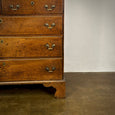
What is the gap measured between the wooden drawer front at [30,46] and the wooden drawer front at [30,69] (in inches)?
2.8

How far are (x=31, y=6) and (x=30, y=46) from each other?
0.38 meters

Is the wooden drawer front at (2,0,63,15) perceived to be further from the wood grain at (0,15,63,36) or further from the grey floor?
the grey floor

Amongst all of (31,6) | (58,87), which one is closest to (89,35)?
(58,87)

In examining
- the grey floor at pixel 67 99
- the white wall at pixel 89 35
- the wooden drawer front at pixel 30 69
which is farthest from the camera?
the white wall at pixel 89 35

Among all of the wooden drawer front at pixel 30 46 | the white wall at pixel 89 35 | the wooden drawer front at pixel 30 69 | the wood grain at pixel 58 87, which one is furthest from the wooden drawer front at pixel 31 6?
the white wall at pixel 89 35

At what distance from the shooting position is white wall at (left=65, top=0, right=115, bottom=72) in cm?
263

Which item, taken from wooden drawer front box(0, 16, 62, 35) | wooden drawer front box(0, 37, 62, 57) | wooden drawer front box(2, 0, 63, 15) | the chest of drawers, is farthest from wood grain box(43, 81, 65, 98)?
wooden drawer front box(2, 0, 63, 15)

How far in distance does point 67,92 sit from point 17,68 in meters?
0.63

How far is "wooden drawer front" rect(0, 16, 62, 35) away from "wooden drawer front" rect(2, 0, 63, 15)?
56 millimetres

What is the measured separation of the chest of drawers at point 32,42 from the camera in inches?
71.7

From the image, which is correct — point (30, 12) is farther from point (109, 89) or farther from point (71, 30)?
point (109, 89)

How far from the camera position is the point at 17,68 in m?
1.94

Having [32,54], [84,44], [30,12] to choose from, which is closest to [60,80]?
[32,54]

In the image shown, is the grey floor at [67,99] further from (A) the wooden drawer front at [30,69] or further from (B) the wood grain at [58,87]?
(A) the wooden drawer front at [30,69]
